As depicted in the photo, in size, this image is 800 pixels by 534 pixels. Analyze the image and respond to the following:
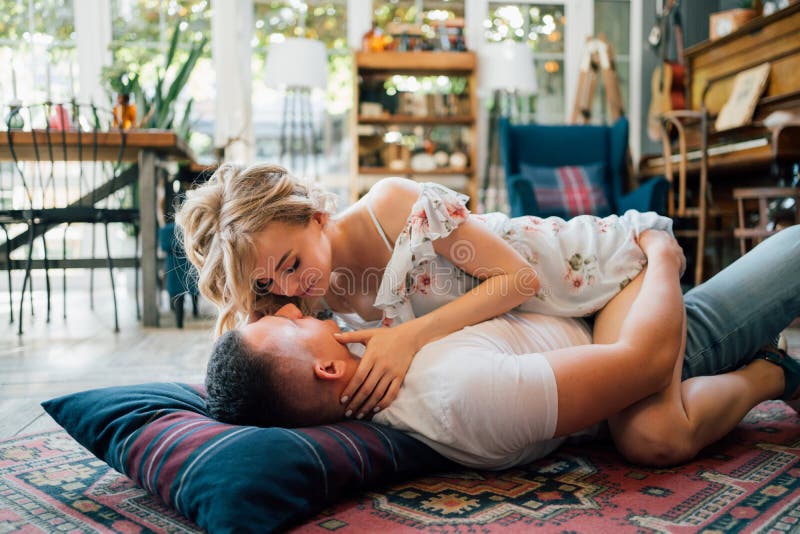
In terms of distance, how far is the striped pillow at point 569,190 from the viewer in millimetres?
4009

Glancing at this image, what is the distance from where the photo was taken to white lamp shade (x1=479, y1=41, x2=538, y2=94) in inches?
195

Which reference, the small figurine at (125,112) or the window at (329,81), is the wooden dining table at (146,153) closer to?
the small figurine at (125,112)

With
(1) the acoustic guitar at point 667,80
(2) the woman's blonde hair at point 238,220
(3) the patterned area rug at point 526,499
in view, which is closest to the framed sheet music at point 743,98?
(1) the acoustic guitar at point 667,80

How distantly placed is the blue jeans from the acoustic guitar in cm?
350

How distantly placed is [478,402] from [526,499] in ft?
0.61

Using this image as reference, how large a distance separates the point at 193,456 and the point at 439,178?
181 inches

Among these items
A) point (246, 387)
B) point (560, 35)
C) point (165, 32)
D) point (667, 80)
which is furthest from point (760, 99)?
point (165, 32)

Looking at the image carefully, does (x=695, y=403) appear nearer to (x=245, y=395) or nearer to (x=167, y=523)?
(x=245, y=395)

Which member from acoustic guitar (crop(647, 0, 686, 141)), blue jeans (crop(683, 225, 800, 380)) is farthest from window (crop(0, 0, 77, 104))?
blue jeans (crop(683, 225, 800, 380))

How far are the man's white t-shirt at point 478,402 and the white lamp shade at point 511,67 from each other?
3.96 metres

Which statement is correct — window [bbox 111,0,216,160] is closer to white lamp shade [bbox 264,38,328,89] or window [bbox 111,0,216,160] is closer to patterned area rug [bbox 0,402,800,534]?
white lamp shade [bbox 264,38,328,89]

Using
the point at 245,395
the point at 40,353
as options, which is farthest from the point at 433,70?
the point at 245,395

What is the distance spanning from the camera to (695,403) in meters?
1.30

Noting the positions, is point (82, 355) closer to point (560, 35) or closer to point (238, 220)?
point (238, 220)
